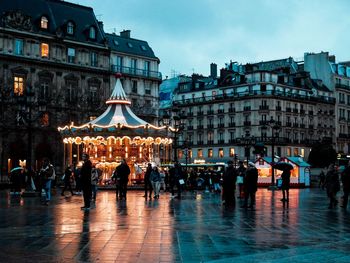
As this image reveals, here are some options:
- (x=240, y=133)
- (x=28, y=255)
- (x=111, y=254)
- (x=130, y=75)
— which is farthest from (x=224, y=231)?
(x=240, y=133)

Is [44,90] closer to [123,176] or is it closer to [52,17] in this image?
[52,17]

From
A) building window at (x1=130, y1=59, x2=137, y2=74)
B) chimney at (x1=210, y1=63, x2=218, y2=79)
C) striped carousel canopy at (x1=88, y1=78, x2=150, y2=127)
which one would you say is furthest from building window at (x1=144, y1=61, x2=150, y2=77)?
striped carousel canopy at (x1=88, y1=78, x2=150, y2=127)

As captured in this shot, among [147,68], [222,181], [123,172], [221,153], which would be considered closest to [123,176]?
[123,172]

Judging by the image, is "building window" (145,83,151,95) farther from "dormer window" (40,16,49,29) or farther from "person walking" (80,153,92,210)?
"person walking" (80,153,92,210)

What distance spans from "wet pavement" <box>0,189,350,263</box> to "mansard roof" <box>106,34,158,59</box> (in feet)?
173

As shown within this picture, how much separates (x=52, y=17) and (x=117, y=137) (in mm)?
29726

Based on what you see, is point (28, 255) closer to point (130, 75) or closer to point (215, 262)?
point (215, 262)

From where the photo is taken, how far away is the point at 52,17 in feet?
207

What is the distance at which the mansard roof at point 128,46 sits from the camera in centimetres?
7000

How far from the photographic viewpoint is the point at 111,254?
387 inches

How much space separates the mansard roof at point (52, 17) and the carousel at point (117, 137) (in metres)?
22.7

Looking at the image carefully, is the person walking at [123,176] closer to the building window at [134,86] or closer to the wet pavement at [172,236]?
the wet pavement at [172,236]

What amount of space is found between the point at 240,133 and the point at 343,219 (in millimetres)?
71862

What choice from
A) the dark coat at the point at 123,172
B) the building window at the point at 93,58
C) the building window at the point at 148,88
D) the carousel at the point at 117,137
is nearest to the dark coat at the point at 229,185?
the dark coat at the point at 123,172
